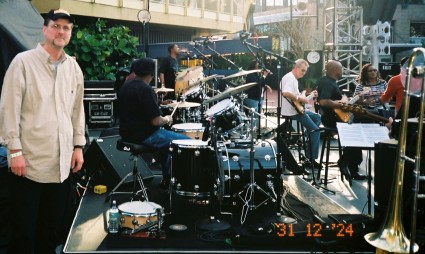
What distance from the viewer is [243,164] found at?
21.7 feet

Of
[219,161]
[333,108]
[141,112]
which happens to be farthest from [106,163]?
[333,108]

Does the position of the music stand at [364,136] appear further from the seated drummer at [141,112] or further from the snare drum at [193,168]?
the seated drummer at [141,112]

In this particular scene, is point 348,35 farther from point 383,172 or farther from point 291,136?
point 383,172

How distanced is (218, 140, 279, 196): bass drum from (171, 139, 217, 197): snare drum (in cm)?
20

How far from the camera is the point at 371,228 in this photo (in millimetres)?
5023

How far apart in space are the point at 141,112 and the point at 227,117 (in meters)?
1.16

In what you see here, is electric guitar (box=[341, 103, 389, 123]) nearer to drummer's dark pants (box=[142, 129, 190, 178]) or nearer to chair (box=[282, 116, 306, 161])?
chair (box=[282, 116, 306, 161])

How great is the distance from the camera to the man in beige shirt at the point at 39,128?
12.5ft

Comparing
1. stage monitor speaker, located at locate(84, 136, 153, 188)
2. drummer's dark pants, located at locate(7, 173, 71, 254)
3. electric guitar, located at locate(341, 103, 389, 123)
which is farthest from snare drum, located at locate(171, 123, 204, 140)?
drummer's dark pants, located at locate(7, 173, 71, 254)

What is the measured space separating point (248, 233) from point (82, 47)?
408 inches

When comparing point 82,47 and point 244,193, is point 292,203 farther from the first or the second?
point 82,47

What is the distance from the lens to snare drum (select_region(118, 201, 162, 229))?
5.41 m

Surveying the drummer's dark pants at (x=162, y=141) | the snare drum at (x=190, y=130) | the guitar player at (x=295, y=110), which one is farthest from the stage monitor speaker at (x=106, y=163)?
the guitar player at (x=295, y=110)

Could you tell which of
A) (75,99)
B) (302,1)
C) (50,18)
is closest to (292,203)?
(75,99)
